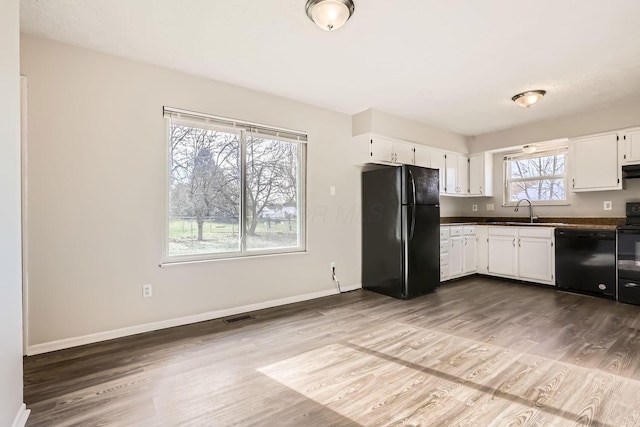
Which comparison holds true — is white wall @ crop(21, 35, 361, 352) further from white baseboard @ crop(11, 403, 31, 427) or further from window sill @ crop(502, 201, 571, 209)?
window sill @ crop(502, 201, 571, 209)

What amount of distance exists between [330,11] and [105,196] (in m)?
2.28

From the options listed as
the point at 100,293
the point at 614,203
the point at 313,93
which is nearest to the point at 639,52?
the point at 614,203

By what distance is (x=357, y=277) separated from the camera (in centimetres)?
435

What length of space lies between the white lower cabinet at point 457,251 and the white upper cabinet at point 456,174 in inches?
25.7

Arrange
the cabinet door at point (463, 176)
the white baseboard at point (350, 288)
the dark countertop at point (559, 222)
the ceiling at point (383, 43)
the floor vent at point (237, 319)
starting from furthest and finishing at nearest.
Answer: the cabinet door at point (463, 176) → the white baseboard at point (350, 288) → the dark countertop at point (559, 222) → the floor vent at point (237, 319) → the ceiling at point (383, 43)

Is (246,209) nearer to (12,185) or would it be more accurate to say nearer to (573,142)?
(12,185)

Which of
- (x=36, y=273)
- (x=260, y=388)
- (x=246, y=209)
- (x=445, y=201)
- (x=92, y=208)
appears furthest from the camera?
(x=445, y=201)

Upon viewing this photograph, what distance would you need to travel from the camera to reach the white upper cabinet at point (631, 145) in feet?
12.3

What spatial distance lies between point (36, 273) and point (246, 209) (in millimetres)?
1789

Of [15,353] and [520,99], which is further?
[520,99]

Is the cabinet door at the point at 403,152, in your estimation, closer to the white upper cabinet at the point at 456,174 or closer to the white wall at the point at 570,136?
the white upper cabinet at the point at 456,174

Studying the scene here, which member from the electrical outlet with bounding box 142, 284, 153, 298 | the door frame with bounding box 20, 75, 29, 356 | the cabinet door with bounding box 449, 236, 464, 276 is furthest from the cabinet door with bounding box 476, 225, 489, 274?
the door frame with bounding box 20, 75, 29, 356

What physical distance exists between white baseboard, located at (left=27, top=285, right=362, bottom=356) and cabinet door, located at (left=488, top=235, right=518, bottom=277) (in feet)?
9.90

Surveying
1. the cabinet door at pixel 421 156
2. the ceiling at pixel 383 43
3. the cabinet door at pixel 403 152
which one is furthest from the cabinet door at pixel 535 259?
the cabinet door at pixel 403 152
